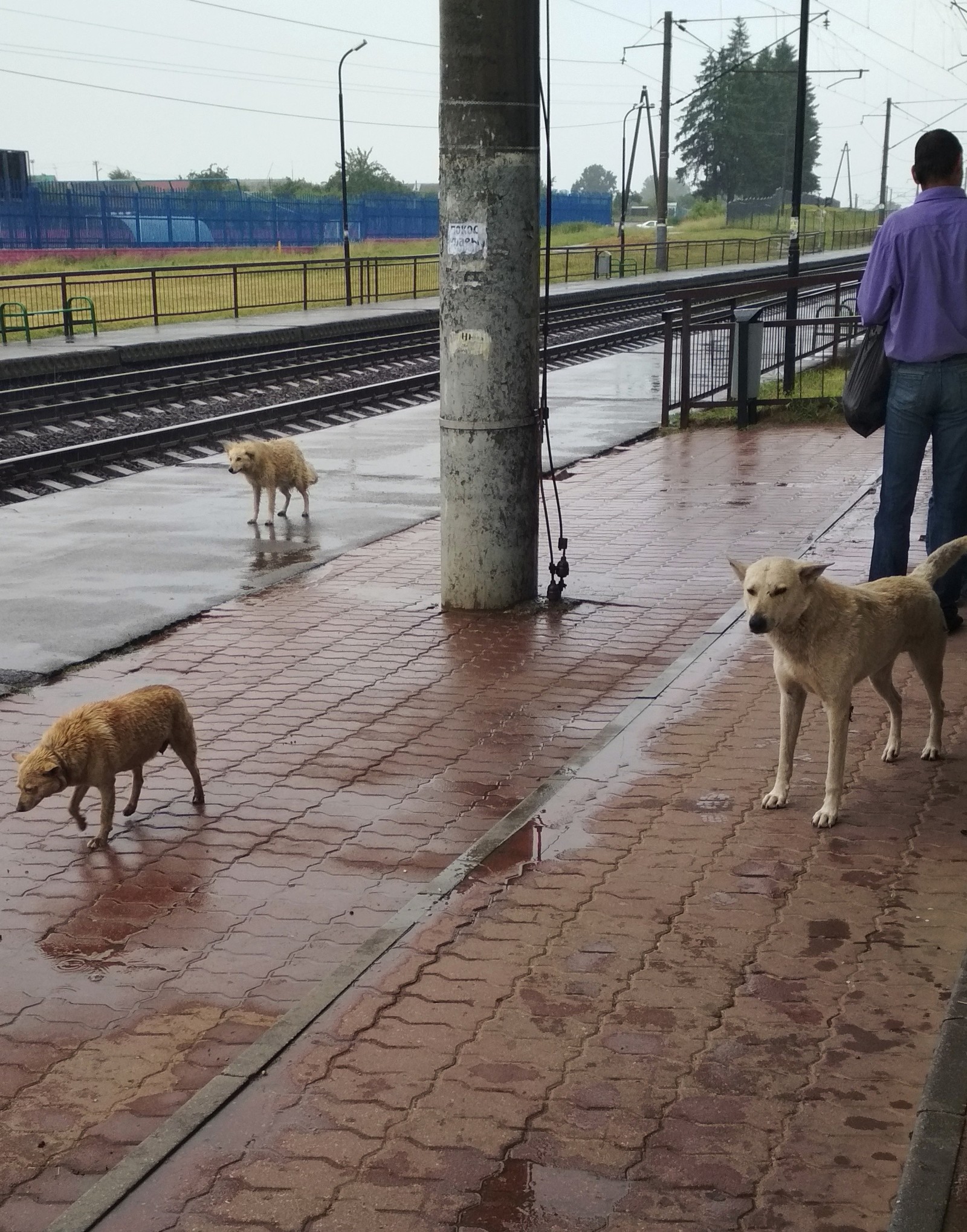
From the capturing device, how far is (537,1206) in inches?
129

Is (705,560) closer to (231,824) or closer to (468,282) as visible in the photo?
(468,282)

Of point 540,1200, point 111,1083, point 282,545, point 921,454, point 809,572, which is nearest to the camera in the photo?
point 540,1200

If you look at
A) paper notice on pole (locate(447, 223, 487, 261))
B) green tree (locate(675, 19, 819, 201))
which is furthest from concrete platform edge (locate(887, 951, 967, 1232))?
green tree (locate(675, 19, 819, 201))

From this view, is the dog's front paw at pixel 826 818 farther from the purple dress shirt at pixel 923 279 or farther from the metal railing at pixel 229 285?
the metal railing at pixel 229 285

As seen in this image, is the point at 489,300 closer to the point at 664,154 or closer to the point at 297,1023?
the point at 297,1023

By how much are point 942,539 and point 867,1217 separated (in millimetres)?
4610

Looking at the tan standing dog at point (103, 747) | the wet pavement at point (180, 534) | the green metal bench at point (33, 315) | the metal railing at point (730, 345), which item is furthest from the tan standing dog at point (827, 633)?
the green metal bench at point (33, 315)

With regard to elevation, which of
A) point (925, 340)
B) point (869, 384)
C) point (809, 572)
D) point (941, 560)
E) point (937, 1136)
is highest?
point (925, 340)

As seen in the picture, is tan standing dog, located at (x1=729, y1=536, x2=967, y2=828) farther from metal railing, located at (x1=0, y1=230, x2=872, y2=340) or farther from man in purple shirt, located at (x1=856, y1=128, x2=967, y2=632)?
metal railing, located at (x1=0, y1=230, x2=872, y2=340)

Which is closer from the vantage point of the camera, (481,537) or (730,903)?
(730,903)

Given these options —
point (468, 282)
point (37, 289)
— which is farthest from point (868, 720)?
point (37, 289)

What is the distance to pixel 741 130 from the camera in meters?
124

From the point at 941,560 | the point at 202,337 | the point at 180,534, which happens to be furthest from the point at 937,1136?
the point at 202,337

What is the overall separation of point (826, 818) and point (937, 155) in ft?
10.8
